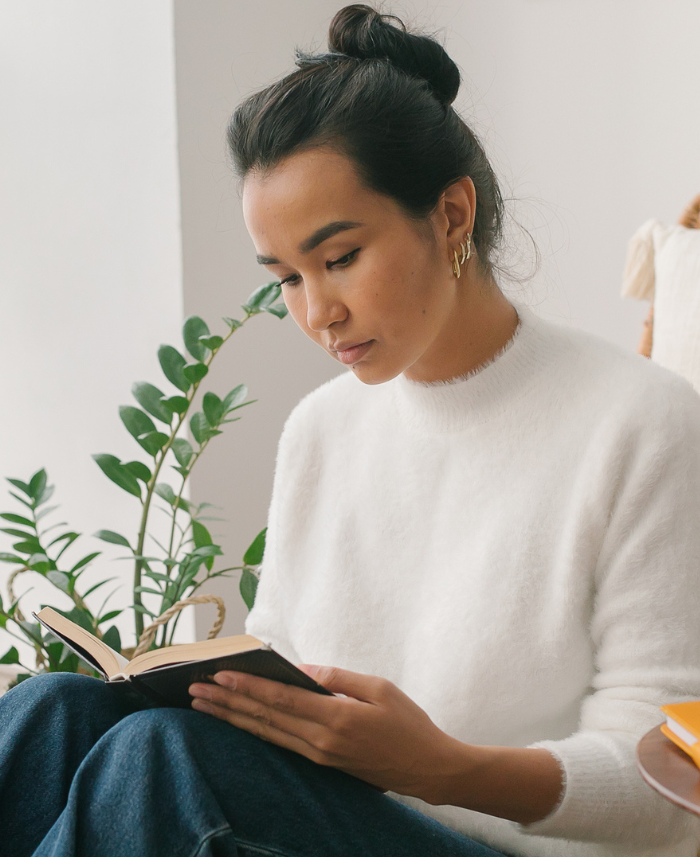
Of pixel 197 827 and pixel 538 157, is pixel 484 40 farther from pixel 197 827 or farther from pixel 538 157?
pixel 197 827

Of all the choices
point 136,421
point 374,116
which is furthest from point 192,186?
point 374,116

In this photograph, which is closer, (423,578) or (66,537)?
(423,578)

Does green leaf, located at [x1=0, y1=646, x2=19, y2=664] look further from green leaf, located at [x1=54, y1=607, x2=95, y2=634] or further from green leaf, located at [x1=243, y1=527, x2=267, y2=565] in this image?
green leaf, located at [x1=243, y1=527, x2=267, y2=565]

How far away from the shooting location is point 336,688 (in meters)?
0.74

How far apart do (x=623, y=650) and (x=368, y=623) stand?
314mm

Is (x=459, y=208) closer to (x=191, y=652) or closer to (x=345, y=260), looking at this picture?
(x=345, y=260)

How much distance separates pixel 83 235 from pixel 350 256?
127 centimetres

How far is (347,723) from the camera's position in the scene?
710 mm

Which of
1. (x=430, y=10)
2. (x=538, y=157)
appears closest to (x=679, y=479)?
(x=538, y=157)

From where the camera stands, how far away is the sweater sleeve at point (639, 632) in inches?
30.9

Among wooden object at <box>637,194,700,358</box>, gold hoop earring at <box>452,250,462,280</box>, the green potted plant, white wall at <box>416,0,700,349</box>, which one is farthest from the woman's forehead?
white wall at <box>416,0,700,349</box>

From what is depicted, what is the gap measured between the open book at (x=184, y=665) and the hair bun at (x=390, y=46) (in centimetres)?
65

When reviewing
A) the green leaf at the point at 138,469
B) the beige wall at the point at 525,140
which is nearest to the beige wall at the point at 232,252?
the beige wall at the point at 525,140

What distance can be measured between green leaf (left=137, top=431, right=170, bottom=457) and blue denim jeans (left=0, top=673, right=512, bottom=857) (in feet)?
1.99
